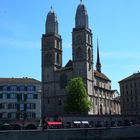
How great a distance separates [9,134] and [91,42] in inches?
3178

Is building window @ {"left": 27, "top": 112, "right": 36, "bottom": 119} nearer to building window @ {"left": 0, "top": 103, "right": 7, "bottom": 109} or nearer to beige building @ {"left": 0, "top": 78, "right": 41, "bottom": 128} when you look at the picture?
beige building @ {"left": 0, "top": 78, "right": 41, "bottom": 128}

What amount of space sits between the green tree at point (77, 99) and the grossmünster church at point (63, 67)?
13.4 metres

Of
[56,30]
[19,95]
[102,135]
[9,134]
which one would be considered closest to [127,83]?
[56,30]

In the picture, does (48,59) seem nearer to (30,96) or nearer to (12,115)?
(30,96)

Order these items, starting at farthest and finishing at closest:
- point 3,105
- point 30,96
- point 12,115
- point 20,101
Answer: point 30,96 < point 20,101 < point 12,115 < point 3,105

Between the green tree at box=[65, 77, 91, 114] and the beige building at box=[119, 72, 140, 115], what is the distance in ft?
95.3

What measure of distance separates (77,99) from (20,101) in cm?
1891

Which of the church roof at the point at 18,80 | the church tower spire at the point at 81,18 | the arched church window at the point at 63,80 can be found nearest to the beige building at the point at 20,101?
the church roof at the point at 18,80

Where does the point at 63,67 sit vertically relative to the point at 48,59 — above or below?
below

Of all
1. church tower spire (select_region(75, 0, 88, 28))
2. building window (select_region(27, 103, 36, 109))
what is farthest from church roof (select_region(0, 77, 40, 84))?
church tower spire (select_region(75, 0, 88, 28))

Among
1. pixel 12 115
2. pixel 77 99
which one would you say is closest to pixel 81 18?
pixel 77 99

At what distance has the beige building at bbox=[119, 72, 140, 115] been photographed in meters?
135

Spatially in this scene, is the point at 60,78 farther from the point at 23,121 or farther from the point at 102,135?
the point at 102,135

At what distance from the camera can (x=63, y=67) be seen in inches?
5384
